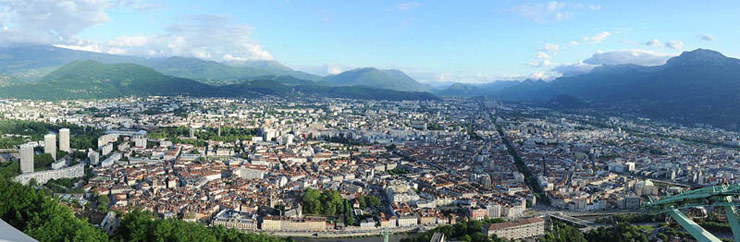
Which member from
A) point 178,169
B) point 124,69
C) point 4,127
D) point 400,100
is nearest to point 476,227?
point 178,169

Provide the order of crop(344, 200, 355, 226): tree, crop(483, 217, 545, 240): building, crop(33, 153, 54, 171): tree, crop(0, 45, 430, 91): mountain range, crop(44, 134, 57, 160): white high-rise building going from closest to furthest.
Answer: crop(483, 217, 545, 240): building, crop(344, 200, 355, 226): tree, crop(33, 153, 54, 171): tree, crop(44, 134, 57, 160): white high-rise building, crop(0, 45, 430, 91): mountain range

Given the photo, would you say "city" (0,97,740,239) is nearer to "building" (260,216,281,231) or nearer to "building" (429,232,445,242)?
"building" (260,216,281,231)

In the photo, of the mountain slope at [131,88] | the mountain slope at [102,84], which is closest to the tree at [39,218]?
the mountain slope at [131,88]

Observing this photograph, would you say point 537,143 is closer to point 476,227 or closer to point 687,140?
point 687,140

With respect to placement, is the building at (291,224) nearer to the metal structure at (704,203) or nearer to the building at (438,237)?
the building at (438,237)

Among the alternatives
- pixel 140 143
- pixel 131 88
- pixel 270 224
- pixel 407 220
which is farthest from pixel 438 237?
pixel 131 88

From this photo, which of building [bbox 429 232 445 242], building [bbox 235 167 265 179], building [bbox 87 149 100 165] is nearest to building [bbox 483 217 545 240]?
building [bbox 429 232 445 242]
